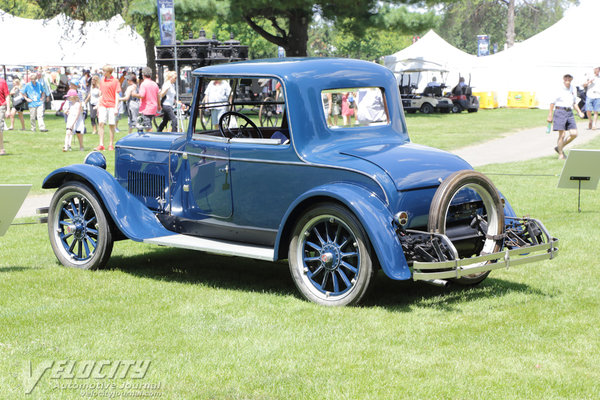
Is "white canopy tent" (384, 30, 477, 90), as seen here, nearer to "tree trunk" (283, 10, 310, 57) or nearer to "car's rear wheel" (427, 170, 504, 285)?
"tree trunk" (283, 10, 310, 57)

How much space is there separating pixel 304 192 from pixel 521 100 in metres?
41.3

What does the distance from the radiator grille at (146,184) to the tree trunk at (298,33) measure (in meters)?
26.9

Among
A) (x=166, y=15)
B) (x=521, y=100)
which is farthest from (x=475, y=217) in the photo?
(x=521, y=100)

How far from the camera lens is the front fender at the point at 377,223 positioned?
19.4ft

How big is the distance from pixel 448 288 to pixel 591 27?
126ft

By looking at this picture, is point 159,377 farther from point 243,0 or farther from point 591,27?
point 591,27

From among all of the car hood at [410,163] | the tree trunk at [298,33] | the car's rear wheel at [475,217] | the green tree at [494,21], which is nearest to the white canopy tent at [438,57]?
the tree trunk at [298,33]

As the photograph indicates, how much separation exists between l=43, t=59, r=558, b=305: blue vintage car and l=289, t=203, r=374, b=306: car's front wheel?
0.01 metres

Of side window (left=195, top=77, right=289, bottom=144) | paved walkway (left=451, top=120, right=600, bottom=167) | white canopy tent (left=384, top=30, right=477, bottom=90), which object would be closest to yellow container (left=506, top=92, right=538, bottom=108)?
white canopy tent (left=384, top=30, right=477, bottom=90)

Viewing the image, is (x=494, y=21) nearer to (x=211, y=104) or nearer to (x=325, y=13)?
(x=325, y=13)

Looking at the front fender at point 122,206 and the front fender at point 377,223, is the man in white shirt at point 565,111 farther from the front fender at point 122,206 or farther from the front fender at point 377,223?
the front fender at point 377,223

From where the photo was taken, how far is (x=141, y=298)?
6684 mm

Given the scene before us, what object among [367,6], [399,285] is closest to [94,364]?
[399,285]

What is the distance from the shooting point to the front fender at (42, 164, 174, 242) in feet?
24.3
